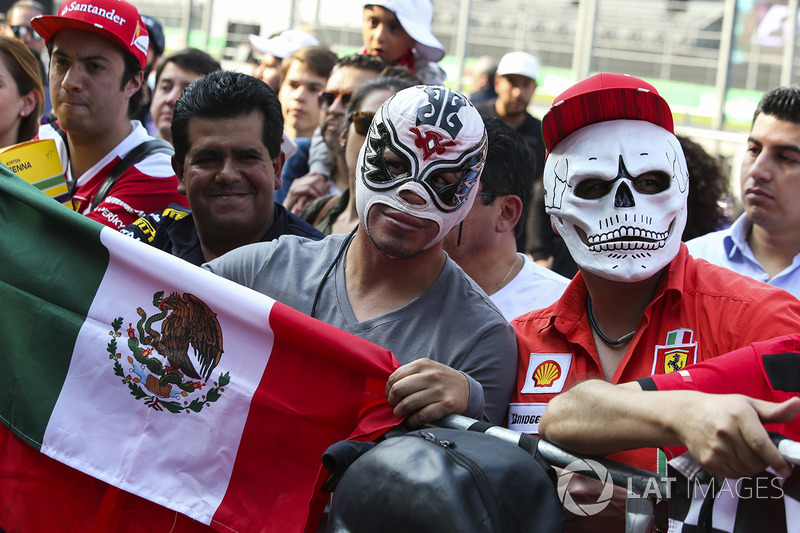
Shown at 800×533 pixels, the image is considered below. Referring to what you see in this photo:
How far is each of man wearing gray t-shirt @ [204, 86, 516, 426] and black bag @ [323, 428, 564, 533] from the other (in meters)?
0.58

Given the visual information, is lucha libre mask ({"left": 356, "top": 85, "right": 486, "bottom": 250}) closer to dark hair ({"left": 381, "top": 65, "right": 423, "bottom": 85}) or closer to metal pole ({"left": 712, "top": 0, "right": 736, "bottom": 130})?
dark hair ({"left": 381, "top": 65, "right": 423, "bottom": 85})

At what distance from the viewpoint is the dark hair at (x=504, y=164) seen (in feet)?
12.2

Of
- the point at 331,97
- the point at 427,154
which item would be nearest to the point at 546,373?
the point at 427,154

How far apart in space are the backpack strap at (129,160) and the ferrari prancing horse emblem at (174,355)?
1420 mm

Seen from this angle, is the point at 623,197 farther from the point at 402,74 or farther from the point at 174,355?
the point at 402,74

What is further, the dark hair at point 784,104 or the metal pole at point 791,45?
Answer: the metal pole at point 791,45

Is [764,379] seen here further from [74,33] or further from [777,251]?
[74,33]

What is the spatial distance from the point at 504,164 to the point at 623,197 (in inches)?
49.9

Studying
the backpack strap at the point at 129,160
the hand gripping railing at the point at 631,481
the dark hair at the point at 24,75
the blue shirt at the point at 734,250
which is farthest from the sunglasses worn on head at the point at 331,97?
the hand gripping railing at the point at 631,481

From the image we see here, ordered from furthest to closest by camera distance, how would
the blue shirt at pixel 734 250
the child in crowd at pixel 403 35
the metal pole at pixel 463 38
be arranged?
the metal pole at pixel 463 38
the child in crowd at pixel 403 35
the blue shirt at pixel 734 250

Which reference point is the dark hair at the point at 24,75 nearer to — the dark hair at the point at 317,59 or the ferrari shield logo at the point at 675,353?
the dark hair at the point at 317,59

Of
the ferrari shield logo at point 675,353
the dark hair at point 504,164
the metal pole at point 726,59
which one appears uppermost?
the metal pole at point 726,59

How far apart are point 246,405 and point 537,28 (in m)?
23.2

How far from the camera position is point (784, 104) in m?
3.95
